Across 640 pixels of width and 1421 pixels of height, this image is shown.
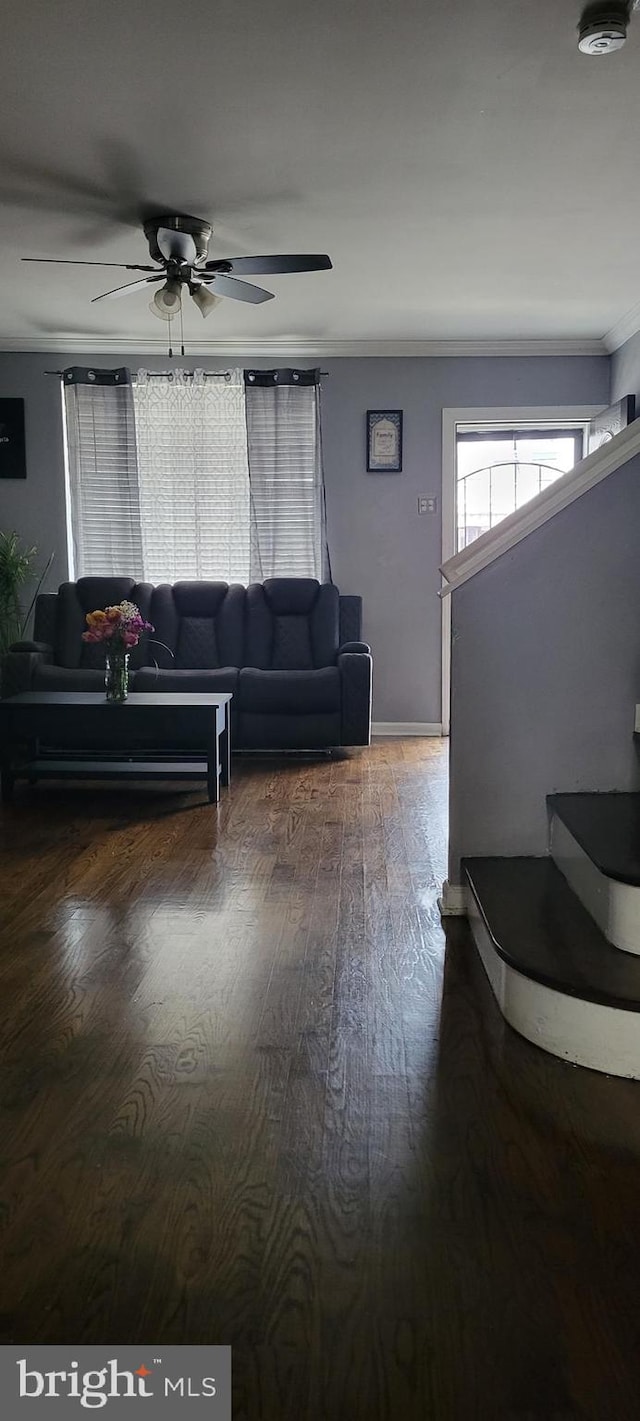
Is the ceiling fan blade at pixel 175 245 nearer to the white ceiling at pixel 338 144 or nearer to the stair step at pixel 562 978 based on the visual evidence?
the white ceiling at pixel 338 144

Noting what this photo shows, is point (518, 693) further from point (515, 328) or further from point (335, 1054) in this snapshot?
point (515, 328)

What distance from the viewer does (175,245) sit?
14.0 ft

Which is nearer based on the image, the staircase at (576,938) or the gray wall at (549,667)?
the staircase at (576,938)

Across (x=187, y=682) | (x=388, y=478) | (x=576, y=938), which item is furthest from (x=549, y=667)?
(x=388, y=478)

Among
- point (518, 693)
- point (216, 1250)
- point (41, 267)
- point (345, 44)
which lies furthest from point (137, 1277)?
point (41, 267)

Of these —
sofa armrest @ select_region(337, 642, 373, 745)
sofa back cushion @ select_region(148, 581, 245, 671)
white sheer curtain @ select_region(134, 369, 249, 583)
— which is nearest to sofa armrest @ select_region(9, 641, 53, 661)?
sofa back cushion @ select_region(148, 581, 245, 671)

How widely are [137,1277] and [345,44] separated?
3.09 m

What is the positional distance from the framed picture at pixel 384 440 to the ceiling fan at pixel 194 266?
7.32ft

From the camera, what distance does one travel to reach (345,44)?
2861 mm

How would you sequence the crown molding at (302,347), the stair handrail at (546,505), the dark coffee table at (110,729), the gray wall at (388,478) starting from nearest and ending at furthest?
the stair handrail at (546,505) < the dark coffee table at (110,729) < the crown molding at (302,347) < the gray wall at (388,478)

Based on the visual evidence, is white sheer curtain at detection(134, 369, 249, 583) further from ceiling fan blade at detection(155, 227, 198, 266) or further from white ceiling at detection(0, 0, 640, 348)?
ceiling fan blade at detection(155, 227, 198, 266)

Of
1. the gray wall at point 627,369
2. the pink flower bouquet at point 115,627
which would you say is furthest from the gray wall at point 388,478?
the pink flower bouquet at point 115,627

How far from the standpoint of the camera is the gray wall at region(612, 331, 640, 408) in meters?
6.01

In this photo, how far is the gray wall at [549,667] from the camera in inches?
112
